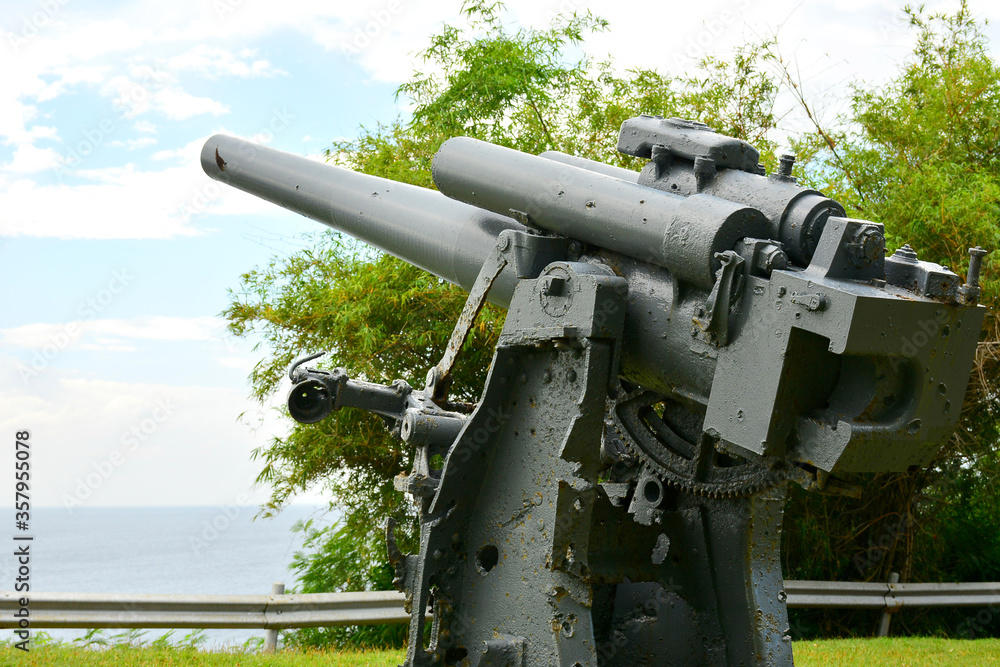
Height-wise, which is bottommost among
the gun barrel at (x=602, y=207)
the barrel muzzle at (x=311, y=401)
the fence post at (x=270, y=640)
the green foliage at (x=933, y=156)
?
the fence post at (x=270, y=640)

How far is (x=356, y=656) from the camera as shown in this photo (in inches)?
234

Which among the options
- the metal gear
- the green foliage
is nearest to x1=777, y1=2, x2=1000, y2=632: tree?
the green foliage

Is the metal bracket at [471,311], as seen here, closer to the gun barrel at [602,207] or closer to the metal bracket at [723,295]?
the gun barrel at [602,207]

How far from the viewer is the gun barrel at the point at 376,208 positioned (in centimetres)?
434

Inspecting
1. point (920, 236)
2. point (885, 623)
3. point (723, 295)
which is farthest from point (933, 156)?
point (723, 295)

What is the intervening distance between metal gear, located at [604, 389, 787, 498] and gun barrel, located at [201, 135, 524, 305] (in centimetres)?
72

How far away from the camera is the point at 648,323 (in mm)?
3451

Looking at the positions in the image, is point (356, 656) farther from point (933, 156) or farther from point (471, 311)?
point (933, 156)

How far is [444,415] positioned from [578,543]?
0.86 m

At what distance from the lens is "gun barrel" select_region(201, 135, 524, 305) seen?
434cm

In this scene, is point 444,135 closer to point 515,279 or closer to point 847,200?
point 847,200

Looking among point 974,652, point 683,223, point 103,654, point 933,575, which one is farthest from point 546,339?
point 933,575

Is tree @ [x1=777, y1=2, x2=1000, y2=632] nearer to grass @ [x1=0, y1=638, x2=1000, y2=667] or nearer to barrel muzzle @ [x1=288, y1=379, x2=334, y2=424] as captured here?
grass @ [x1=0, y1=638, x2=1000, y2=667]

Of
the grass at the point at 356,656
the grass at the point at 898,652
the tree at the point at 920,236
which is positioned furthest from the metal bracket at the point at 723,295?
the tree at the point at 920,236
